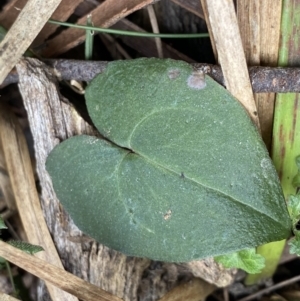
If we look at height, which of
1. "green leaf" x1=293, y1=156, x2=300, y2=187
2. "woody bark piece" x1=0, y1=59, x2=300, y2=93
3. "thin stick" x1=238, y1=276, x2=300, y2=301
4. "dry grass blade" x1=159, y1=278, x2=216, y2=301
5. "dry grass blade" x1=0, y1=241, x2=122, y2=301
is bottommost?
"thin stick" x1=238, y1=276, x2=300, y2=301

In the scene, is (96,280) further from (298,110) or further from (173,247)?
(298,110)

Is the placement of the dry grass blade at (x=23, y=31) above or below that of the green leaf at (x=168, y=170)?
above

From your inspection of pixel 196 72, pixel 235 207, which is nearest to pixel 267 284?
pixel 235 207

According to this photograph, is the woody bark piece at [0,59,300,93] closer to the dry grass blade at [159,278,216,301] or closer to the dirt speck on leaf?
the dirt speck on leaf

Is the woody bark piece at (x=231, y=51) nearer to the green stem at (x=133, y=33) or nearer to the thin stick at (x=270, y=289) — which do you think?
the green stem at (x=133, y=33)

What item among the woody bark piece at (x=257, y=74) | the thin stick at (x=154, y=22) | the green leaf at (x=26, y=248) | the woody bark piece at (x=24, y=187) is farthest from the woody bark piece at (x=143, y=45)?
the green leaf at (x=26, y=248)

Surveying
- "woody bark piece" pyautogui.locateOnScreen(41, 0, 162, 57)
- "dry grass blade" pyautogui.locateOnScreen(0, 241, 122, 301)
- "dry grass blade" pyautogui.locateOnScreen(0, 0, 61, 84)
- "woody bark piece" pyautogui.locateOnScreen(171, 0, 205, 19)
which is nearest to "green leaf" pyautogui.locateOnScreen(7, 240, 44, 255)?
"dry grass blade" pyautogui.locateOnScreen(0, 241, 122, 301)

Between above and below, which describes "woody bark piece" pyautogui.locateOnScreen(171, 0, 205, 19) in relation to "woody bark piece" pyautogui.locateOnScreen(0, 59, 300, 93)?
above
